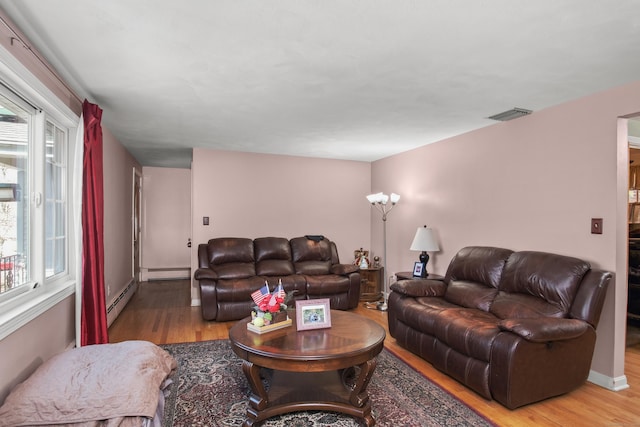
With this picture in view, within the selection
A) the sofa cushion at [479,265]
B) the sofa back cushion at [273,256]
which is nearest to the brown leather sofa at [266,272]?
the sofa back cushion at [273,256]

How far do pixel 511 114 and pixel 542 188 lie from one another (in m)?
0.75

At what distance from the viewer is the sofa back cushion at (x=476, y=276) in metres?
3.32

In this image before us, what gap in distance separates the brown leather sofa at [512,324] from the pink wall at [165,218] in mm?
5209

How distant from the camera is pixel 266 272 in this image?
486 centimetres

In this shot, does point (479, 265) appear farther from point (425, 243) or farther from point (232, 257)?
point (232, 257)

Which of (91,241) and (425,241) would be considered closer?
(91,241)

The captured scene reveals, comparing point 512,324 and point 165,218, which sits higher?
point 165,218

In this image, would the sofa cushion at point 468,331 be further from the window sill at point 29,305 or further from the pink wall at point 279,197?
the pink wall at point 279,197

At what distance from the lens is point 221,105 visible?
328 centimetres

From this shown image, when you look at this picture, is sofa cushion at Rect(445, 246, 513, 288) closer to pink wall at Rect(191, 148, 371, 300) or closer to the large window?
pink wall at Rect(191, 148, 371, 300)

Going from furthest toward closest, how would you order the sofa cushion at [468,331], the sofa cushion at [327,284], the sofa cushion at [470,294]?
the sofa cushion at [327,284] < the sofa cushion at [470,294] < the sofa cushion at [468,331]

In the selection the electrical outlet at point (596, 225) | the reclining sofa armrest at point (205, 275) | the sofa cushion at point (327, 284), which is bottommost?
the sofa cushion at point (327, 284)

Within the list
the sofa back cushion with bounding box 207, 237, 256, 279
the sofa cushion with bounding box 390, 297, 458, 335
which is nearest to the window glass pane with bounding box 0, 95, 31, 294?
the sofa back cushion with bounding box 207, 237, 256, 279

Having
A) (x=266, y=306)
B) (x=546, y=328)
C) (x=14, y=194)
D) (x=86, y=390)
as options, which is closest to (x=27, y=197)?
(x=14, y=194)
